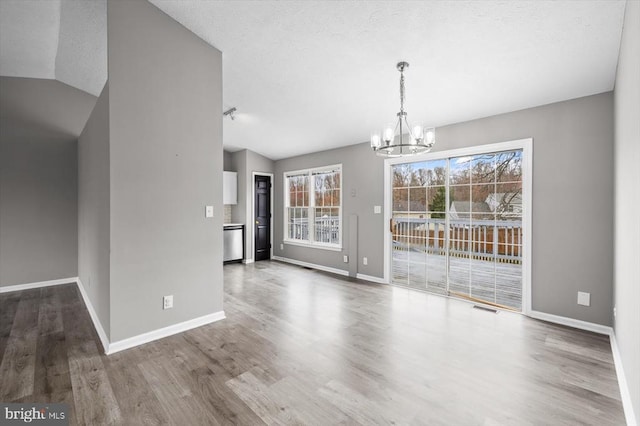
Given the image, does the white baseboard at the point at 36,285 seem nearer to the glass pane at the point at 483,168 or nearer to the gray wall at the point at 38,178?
the gray wall at the point at 38,178

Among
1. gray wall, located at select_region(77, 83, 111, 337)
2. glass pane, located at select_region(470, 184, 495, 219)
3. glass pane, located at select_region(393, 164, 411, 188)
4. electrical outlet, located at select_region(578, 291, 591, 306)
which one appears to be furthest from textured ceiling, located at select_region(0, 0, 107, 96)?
electrical outlet, located at select_region(578, 291, 591, 306)

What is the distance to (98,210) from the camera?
9.68ft

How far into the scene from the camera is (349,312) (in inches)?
139

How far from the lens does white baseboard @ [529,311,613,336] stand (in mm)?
2938

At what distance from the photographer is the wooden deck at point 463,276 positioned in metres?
3.70

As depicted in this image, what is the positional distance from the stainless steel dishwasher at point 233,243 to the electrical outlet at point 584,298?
5697mm

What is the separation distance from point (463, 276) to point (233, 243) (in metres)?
4.56

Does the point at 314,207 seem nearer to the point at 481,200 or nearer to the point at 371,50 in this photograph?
the point at 481,200

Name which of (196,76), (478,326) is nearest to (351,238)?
Result: (478,326)

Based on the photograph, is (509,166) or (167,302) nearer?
(167,302)

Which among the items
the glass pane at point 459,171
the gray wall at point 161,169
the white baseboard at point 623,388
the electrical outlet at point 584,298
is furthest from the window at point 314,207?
the white baseboard at point 623,388

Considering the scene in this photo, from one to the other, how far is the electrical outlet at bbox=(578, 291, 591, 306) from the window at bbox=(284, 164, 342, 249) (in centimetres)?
350

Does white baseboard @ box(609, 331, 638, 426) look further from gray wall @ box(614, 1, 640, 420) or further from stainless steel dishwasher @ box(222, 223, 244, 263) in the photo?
stainless steel dishwasher @ box(222, 223, 244, 263)

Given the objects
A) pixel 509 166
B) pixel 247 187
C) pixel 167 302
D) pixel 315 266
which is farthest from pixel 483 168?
pixel 247 187
